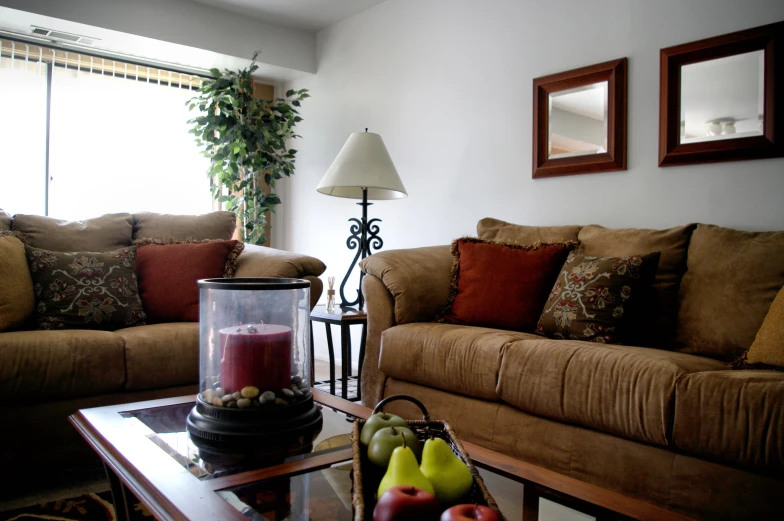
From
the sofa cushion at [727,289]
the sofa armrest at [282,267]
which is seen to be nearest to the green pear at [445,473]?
the sofa cushion at [727,289]

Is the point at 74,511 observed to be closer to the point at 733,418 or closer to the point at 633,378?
the point at 633,378

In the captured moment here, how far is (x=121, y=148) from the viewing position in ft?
14.6

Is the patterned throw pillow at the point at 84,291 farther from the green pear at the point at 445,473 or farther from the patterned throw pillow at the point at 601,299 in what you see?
the green pear at the point at 445,473

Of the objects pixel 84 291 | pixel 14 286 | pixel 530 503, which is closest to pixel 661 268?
pixel 530 503

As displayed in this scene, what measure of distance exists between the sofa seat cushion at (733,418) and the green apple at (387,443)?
93cm

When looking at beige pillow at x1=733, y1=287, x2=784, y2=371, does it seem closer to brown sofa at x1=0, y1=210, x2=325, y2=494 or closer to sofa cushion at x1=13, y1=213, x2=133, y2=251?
brown sofa at x1=0, y1=210, x2=325, y2=494

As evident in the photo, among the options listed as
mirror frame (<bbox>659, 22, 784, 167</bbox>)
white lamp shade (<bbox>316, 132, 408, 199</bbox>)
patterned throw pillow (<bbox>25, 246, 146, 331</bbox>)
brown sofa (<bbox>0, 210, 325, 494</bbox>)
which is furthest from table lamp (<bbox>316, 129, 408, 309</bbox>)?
mirror frame (<bbox>659, 22, 784, 167</bbox>)

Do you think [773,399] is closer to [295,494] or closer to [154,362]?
[295,494]

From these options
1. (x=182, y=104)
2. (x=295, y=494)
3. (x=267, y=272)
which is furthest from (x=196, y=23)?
(x=295, y=494)

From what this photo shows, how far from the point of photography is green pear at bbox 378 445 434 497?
0.77 meters

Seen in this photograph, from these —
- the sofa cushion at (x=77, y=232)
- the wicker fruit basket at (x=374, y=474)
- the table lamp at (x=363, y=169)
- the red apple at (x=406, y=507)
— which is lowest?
the wicker fruit basket at (x=374, y=474)

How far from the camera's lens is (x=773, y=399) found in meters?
1.41

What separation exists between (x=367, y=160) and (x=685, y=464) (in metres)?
2.23

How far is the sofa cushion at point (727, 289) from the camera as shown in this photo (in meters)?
1.99
